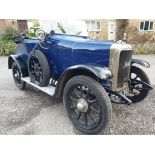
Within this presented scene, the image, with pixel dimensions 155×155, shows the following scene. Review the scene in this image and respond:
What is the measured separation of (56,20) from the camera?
430 cm

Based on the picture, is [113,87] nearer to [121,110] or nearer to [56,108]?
[121,110]

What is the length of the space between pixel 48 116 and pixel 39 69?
3.49 feet

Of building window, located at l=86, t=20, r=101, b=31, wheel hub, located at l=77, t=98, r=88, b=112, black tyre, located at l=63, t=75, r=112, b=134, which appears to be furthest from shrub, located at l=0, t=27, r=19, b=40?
wheel hub, located at l=77, t=98, r=88, b=112

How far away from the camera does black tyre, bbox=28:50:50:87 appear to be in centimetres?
403

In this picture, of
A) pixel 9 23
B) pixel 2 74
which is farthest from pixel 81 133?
pixel 9 23

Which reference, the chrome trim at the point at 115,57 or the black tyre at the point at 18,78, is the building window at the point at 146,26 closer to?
the black tyre at the point at 18,78

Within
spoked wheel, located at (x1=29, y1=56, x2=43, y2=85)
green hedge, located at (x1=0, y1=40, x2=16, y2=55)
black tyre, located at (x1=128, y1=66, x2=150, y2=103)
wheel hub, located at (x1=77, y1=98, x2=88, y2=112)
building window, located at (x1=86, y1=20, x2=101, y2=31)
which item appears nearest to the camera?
wheel hub, located at (x1=77, y1=98, x2=88, y2=112)

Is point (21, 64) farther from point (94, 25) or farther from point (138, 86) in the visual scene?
point (94, 25)

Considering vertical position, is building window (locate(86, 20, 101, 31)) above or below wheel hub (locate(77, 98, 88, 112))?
above

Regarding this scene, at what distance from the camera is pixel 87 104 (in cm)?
321

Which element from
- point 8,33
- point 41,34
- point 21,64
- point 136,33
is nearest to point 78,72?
point 41,34

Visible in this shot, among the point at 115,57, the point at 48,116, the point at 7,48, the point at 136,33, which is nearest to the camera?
the point at 115,57

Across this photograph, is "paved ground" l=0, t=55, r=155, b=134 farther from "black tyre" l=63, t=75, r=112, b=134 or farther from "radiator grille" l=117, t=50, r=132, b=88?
"radiator grille" l=117, t=50, r=132, b=88

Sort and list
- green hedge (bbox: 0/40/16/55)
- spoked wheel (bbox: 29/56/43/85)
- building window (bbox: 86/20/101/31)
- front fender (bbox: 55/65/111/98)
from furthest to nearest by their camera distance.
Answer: building window (bbox: 86/20/101/31)
green hedge (bbox: 0/40/16/55)
spoked wheel (bbox: 29/56/43/85)
front fender (bbox: 55/65/111/98)
